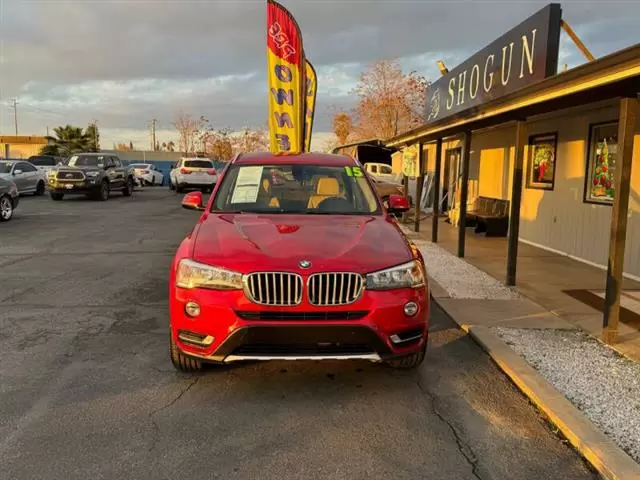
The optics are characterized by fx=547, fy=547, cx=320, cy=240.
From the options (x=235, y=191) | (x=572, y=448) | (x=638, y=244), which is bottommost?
(x=572, y=448)

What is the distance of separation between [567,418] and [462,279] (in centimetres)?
451

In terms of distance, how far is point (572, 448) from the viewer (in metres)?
3.31

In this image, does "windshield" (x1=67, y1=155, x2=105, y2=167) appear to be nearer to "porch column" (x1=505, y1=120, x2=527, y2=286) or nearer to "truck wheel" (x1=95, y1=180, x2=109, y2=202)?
"truck wheel" (x1=95, y1=180, x2=109, y2=202)

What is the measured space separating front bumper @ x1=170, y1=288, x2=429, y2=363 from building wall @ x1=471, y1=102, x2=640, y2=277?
225 inches

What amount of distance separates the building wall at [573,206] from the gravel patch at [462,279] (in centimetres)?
197

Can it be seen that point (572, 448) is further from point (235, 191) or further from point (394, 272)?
point (235, 191)

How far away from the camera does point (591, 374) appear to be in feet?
14.4

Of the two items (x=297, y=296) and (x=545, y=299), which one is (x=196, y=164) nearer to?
(x=545, y=299)

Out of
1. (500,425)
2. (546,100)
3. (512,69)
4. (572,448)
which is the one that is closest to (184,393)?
(500,425)

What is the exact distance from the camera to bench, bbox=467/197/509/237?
499 inches

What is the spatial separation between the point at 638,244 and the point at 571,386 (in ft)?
15.0

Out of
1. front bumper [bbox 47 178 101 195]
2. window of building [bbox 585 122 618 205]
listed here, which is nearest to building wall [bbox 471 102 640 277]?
window of building [bbox 585 122 618 205]

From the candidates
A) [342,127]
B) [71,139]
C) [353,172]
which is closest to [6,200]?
[353,172]

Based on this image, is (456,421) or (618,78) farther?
(618,78)
